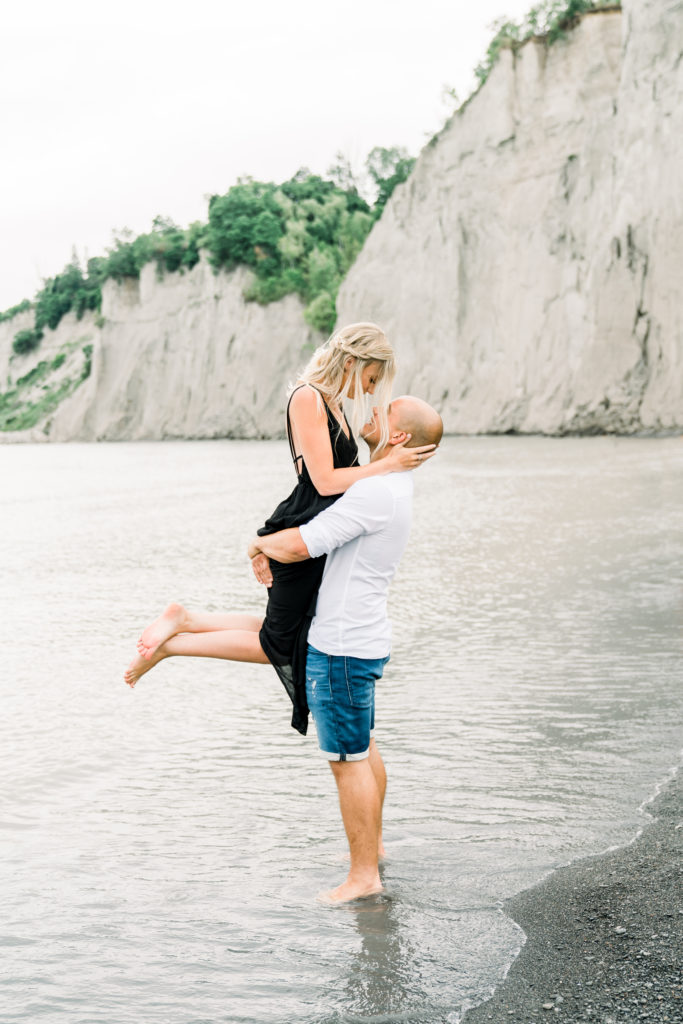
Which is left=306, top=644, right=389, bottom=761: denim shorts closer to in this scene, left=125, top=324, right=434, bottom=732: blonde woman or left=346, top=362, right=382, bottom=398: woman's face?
left=125, top=324, right=434, bottom=732: blonde woman

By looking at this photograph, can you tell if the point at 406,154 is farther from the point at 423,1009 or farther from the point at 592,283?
the point at 423,1009

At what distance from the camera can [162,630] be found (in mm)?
4164

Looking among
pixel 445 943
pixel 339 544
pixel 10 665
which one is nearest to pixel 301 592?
pixel 339 544

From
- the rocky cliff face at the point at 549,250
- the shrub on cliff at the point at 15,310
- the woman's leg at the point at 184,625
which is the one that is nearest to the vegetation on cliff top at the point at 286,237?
the rocky cliff face at the point at 549,250

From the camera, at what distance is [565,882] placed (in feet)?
12.2

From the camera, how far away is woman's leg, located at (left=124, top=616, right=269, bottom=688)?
4059mm

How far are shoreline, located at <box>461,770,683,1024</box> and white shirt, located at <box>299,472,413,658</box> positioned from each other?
3.33ft

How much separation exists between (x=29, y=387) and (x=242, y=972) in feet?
319

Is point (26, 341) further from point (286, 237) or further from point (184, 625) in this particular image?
point (184, 625)

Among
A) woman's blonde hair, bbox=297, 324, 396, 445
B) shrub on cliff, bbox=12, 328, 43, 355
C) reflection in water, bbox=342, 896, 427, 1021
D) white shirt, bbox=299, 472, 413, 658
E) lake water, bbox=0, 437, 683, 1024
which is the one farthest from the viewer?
shrub on cliff, bbox=12, 328, 43, 355

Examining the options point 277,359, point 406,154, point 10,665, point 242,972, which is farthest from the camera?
point 406,154

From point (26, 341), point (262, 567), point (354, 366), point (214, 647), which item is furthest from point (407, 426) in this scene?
point (26, 341)

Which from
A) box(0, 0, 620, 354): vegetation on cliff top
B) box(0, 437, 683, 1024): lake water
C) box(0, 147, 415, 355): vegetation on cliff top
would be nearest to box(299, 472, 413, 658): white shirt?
box(0, 437, 683, 1024): lake water

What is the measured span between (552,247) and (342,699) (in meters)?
39.4
